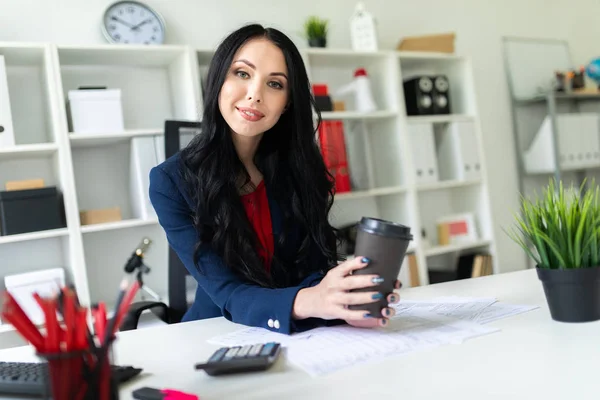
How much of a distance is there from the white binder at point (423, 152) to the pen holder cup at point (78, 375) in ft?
9.39

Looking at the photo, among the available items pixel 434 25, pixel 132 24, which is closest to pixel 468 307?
pixel 132 24

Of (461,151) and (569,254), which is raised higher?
(461,151)

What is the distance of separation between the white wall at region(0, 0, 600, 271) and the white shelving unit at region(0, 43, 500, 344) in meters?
0.20

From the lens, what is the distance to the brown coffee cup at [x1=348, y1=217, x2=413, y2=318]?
894mm

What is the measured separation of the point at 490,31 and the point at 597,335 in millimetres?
3506

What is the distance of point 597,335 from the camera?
0.90 metres

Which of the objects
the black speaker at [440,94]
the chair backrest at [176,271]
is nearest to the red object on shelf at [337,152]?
the black speaker at [440,94]

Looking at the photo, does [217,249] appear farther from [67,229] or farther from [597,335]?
[67,229]

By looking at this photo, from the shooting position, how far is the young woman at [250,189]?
133 cm

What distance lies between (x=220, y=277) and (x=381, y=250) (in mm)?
500

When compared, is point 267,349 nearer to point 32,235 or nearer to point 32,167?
point 32,235

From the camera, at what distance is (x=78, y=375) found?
1.82 feet

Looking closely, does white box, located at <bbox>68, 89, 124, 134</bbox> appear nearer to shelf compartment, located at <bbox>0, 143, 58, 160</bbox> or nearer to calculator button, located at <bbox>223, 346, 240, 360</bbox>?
shelf compartment, located at <bbox>0, 143, 58, 160</bbox>

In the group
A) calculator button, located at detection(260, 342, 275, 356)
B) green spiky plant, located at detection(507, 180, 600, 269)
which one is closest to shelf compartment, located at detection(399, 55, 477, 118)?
green spiky plant, located at detection(507, 180, 600, 269)
